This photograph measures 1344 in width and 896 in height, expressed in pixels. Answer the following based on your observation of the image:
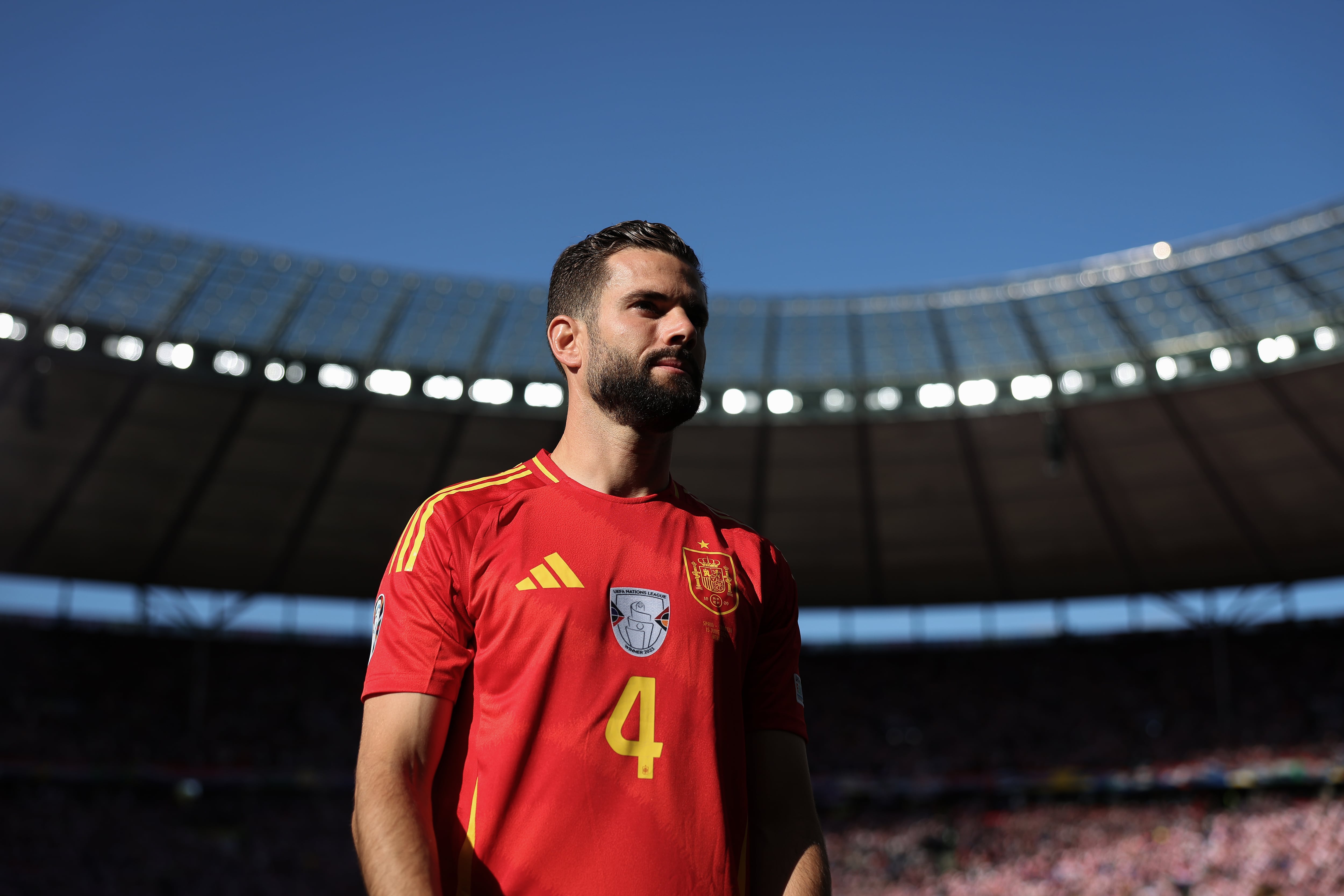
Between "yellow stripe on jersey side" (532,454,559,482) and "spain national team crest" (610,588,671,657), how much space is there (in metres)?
0.36

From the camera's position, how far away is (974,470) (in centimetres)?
2484

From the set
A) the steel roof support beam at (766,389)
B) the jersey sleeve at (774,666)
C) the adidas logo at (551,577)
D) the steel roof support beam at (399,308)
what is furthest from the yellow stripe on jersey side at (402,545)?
the steel roof support beam at (766,389)

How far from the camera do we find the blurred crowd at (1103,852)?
23.9 metres

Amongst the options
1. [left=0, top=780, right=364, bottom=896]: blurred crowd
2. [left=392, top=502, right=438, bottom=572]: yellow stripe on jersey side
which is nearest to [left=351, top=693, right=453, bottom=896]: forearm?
[left=392, top=502, right=438, bottom=572]: yellow stripe on jersey side

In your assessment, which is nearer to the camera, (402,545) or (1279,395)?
(402,545)

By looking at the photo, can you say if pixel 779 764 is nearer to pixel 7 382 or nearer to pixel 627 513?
pixel 627 513

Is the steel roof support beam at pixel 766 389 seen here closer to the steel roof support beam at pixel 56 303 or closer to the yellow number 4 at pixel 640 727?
the steel roof support beam at pixel 56 303

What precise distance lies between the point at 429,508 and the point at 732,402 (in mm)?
21213

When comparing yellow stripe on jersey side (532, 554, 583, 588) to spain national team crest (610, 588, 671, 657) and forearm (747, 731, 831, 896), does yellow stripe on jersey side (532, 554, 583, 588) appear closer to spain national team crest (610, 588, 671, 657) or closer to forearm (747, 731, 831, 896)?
spain national team crest (610, 588, 671, 657)

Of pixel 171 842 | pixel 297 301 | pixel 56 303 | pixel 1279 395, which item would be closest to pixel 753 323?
pixel 297 301

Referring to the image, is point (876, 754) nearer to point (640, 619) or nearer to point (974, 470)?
point (974, 470)

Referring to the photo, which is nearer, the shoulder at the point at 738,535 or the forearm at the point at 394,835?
the forearm at the point at 394,835

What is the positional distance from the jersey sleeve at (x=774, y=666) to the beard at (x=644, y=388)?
1.56ft

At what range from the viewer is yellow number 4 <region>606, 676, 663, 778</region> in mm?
2291
